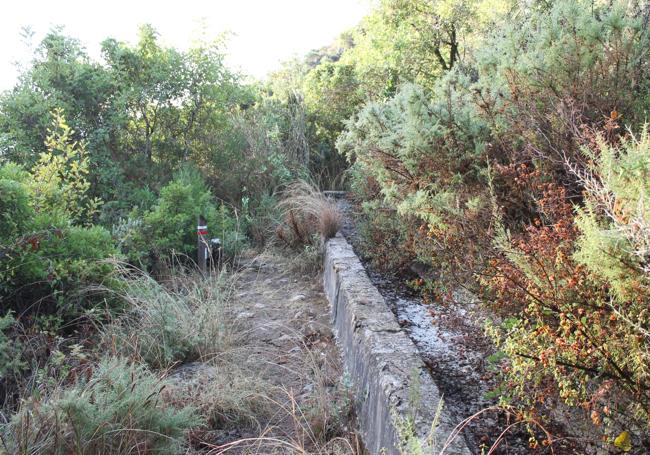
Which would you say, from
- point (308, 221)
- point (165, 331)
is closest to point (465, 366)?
point (165, 331)

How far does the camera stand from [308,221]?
255 inches

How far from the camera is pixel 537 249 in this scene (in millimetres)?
2500

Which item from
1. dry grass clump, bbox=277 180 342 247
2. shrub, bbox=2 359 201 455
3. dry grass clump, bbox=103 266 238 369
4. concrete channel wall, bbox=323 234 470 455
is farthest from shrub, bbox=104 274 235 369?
dry grass clump, bbox=277 180 342 247

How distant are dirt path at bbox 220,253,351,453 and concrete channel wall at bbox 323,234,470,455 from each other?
6.1 inches

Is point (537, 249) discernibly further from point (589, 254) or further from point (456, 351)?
point (456, 351)

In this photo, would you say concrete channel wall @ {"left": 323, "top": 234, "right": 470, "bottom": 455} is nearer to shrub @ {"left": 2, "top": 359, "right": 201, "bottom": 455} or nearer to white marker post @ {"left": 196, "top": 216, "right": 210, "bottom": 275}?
shrub @ {"left": 2, "top": 359, "right": 201, "bottom": 455}

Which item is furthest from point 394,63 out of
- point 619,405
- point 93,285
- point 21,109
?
point 619,405

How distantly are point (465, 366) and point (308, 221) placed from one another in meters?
3.55

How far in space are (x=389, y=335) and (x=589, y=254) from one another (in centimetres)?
150

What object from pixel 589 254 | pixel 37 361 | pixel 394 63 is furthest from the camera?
pixel 394 63

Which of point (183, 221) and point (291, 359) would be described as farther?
point (183, 221)

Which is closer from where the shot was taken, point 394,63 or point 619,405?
point 619,405

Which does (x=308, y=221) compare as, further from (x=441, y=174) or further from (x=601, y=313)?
(x=601, y=313)

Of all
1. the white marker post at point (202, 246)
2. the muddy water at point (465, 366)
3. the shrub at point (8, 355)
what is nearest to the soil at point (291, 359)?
the white marker post at point (202, 246)
